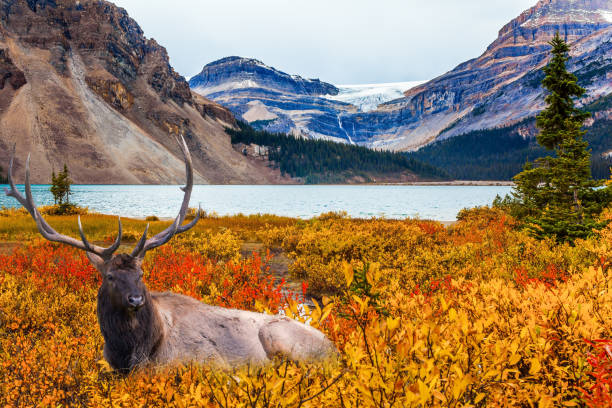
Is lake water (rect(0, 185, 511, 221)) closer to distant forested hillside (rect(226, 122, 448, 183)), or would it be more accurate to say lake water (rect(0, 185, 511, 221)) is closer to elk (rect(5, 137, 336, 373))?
elk (rect(5, 137, 336, 373))

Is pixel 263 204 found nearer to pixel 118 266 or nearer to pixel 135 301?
pixel 118 266

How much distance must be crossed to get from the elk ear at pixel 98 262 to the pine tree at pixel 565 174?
34.5ft

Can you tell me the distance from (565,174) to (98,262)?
11719mm

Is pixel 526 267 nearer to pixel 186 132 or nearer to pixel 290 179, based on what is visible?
pixel 186 132

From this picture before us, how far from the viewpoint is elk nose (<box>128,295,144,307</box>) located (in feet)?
11.5

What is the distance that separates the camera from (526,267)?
7.30 m

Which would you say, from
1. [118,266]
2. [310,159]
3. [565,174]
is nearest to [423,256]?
[565,174]

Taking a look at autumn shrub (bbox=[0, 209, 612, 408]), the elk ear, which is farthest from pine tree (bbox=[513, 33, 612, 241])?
the elk ear

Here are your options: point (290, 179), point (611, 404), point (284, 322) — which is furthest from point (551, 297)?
point (290, 179)

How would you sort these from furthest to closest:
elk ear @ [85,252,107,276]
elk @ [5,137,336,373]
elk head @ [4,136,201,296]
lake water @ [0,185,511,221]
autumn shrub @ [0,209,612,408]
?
lake water @ [0,185,511,221], elk ear @ [85,252,107,276], elk @ [5,137,336,373], elk head @ [4,136,201,296], autumn shrub @ [0,209,612,408]

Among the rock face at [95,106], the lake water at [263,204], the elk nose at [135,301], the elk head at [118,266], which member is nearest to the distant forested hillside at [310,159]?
the rock face at [95,106]

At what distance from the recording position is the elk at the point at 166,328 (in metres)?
3.74

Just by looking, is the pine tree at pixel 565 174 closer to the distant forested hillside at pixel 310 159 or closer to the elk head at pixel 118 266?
the elk head at pixel 118 266

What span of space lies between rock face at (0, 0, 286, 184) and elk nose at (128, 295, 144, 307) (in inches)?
4297
